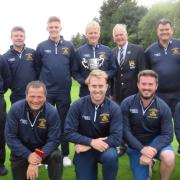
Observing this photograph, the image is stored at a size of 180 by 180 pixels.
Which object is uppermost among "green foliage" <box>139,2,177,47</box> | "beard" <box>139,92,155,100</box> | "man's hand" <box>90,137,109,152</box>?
"green foliage" <box>139,2,177,47</box>

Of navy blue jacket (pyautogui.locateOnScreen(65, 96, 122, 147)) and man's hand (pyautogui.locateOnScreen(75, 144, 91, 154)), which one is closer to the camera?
man's hand (pyautogui.locateOnScreen(75, 144, 91, 154))

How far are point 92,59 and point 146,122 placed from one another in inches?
67.7

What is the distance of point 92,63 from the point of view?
6.69m

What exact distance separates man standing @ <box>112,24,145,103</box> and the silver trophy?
1.23ft

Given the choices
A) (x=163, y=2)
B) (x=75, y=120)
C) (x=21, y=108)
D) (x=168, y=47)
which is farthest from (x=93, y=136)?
(x=163, y=2)

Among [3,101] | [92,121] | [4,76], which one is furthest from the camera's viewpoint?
[4,76]

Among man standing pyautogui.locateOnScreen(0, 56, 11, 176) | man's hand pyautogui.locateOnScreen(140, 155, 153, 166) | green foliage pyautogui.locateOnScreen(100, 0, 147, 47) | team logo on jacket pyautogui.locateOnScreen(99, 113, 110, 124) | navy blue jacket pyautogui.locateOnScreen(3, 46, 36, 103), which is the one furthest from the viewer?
green foliage pyautogui.locateOnScreen(100, 0, 147, 47)

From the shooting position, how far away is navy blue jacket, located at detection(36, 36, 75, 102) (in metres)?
6.66

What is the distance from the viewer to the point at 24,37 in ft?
22.1

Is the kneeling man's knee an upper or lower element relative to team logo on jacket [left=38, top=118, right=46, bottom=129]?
lower

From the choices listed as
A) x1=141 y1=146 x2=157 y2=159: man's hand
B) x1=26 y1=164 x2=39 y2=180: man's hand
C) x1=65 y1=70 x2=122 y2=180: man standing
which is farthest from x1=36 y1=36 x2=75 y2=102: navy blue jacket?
x1=141 y1=146 x2=157 y2=159: man's hand

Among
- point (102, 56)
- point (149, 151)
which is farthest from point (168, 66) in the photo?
point (149, 151)

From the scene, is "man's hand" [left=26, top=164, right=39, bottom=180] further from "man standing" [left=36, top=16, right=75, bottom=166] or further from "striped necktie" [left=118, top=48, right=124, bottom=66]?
"striped necktie" [left=118, top=48, right=124, bottom=66]

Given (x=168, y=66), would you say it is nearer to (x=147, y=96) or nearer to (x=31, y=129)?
(x=147, y=96)
